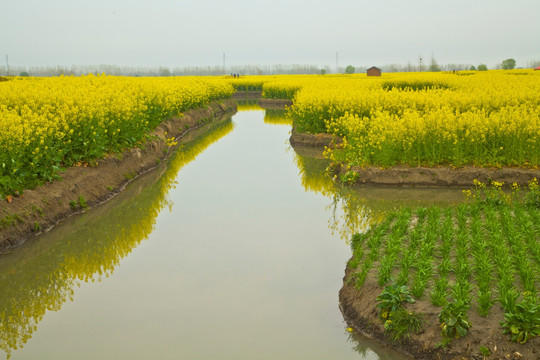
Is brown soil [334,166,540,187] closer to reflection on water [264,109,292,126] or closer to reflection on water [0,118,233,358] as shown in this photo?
reflection on water [0,118,233,358]

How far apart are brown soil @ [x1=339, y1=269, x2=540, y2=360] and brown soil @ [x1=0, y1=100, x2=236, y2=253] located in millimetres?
7301

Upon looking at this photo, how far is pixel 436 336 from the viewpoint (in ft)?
22.9

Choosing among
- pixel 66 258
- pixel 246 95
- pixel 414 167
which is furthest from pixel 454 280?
pixel 246 95

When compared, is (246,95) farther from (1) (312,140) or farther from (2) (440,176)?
(2) (440,176)

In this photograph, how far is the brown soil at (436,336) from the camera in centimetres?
654

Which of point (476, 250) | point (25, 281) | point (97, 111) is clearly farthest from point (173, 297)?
point (97, 111)

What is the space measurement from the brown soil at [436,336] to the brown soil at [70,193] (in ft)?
24.0

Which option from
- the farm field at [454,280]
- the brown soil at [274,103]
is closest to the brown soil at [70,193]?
the farm field at [454,280]

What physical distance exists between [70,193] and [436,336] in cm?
1004

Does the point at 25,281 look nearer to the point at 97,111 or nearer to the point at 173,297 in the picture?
the point at 173,297

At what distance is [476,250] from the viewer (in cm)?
934

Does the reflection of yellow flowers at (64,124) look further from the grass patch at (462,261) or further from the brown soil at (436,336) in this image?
the brown soil at (436,336)

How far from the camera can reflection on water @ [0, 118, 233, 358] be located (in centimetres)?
858

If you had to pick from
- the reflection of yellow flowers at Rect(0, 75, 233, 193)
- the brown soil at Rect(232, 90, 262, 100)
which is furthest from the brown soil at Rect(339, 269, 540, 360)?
the brown soil at Rect(232, 90, 262, 100)
